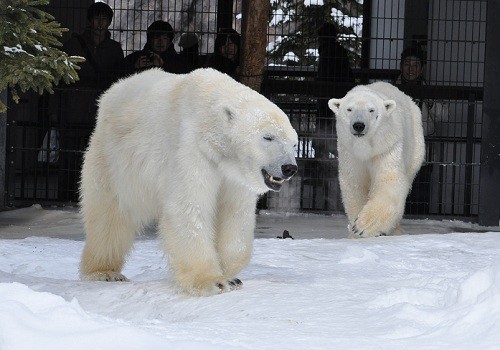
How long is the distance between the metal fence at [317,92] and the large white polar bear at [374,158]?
2.20 metres

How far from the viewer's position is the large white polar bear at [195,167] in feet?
15.1

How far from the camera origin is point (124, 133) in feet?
17.1

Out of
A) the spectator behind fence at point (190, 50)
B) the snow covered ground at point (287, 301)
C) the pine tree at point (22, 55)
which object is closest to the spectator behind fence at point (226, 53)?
the spectator behind fence at point (190, 50)

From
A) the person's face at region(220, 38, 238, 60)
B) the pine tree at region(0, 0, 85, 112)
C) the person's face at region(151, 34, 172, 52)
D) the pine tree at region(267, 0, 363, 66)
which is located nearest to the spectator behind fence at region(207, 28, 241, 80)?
the person's face at region(220, 38, 238, 60)

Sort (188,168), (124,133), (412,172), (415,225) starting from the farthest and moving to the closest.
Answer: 1. (415,225)
2. (412,172)
3. (124,133)
4. (188,168)

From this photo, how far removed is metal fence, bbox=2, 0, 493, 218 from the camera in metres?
10.5

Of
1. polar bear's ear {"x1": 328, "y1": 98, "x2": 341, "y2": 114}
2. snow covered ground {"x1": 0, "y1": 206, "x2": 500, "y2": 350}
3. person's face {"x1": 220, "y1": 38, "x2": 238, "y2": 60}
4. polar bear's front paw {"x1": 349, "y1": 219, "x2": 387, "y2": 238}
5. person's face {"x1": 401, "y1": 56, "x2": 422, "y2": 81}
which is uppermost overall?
person's face {"x1": 220, "y1": 38, "x2": 238, "y2": 60}

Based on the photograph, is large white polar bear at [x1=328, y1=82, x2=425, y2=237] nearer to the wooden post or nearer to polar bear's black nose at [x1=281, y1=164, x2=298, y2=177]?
the wooden post

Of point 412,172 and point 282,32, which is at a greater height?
point 282,32

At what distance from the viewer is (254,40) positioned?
31.1 ft

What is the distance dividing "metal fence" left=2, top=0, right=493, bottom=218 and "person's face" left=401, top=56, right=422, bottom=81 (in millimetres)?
154

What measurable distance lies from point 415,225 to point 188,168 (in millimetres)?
5555

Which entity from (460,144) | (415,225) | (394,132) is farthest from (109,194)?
(460,144)

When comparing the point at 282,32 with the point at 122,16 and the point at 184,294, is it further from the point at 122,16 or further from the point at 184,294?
the point at 184,294
